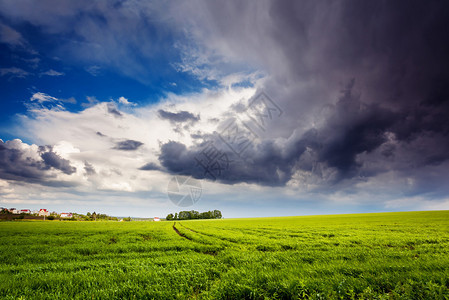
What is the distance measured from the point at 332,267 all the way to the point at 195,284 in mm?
4866

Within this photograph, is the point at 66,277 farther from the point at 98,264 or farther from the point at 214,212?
the point at 214,212

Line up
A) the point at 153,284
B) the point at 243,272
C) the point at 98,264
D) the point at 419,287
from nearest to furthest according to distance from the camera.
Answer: the point at 419,287 → the point at 153,284 → the point at 243,272 → the point at 98,264

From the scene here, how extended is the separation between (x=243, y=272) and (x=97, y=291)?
447 centimetres

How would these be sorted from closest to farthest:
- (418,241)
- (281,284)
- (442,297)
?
(442,297) → (281,284) → (418,241)

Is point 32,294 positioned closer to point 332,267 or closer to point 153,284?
point 153,284

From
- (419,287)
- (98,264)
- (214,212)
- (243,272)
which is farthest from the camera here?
(214,212)

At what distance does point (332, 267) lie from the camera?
269 inches

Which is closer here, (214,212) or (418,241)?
(418,241)

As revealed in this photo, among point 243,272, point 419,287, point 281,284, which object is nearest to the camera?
point 419,287

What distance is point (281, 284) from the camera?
5.23m

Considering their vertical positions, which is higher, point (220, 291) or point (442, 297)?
point (442, 297)

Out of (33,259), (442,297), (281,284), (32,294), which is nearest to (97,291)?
(32,294)

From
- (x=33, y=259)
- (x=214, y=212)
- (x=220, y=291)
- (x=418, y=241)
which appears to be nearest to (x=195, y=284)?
(x=220, y=291)

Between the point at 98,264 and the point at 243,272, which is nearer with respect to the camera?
the point at 243,272
